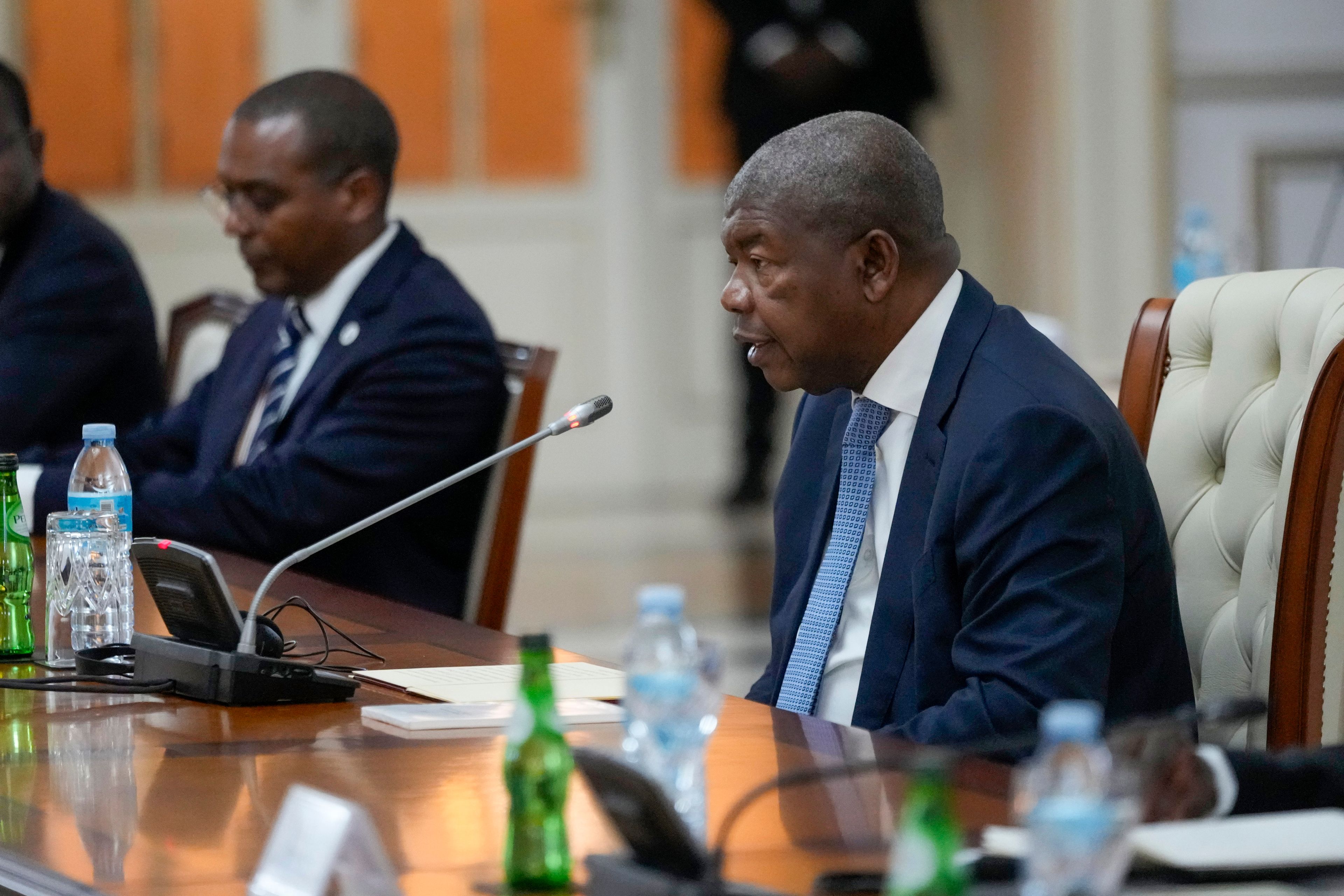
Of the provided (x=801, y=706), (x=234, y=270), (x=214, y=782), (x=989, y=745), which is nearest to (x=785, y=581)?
(x=801, y=706)

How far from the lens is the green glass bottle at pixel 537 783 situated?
3.20ft

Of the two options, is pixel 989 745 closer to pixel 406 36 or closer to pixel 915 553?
pixel 915 553

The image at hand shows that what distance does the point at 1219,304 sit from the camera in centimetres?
181

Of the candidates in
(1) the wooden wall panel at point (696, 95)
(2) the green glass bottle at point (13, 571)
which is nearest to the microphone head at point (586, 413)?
(2) the green glass bottle at point (13, 571)

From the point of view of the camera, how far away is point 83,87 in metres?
6.06

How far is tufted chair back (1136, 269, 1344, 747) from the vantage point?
158cm

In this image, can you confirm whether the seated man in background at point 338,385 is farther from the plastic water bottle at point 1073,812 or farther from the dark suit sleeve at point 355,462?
the plastic water bottle at point 1073,812

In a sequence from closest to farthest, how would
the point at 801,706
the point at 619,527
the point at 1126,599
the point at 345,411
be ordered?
the point at 1126,599, the point at 801,706, the point at 345,411, the point at 619,527

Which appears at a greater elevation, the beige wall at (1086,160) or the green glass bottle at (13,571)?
the beige wall at (1086,160)

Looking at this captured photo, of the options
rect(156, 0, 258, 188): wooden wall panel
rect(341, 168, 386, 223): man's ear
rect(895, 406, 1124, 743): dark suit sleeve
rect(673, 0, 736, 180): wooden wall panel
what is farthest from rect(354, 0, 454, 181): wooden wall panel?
rect(895, 406, 1124, 743): dark suit sleeve

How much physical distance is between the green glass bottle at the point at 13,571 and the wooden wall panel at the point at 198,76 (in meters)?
4.51

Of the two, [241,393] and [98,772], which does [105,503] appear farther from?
[241,393]

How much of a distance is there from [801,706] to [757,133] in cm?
444

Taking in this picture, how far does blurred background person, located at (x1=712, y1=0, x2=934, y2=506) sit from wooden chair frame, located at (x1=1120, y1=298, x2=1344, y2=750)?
14.3 ft
